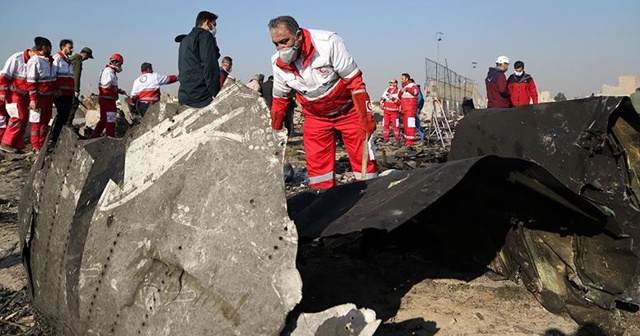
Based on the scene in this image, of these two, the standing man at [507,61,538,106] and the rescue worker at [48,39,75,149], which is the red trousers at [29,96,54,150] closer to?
the rescue worker at [48,39,75,149]

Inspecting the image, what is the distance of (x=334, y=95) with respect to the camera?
418 centimetres

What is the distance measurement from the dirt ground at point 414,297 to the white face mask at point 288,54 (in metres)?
1.49

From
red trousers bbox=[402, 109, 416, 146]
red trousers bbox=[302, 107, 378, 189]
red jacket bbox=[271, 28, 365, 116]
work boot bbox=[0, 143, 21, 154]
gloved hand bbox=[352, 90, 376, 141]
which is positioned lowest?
red trousers bbox=[402, 109, 416, 146]

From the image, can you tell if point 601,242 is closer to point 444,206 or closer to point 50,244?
point 444,206

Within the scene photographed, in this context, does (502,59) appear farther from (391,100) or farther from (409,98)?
(391,100)

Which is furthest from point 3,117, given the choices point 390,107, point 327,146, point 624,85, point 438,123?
point 624,85

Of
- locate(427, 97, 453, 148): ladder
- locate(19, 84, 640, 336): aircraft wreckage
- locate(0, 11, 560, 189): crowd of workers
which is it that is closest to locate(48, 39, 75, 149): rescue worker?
locate(0, 11, 560, 189): crowd of workers

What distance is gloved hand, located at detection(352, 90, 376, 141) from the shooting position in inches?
161

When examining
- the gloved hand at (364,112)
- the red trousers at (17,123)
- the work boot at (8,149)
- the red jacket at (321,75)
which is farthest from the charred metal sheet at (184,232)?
the work boot at (8,149)

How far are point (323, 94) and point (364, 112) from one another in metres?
0.37

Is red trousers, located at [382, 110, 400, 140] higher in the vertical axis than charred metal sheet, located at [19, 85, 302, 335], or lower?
lower

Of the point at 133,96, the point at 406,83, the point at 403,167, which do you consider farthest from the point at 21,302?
the point at 406,83

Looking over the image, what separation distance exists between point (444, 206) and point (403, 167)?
4252 mm

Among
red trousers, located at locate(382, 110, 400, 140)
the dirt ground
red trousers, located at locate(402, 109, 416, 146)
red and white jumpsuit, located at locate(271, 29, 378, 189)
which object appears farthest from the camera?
red trousers, located at locate(382, 110, 400, 140)
